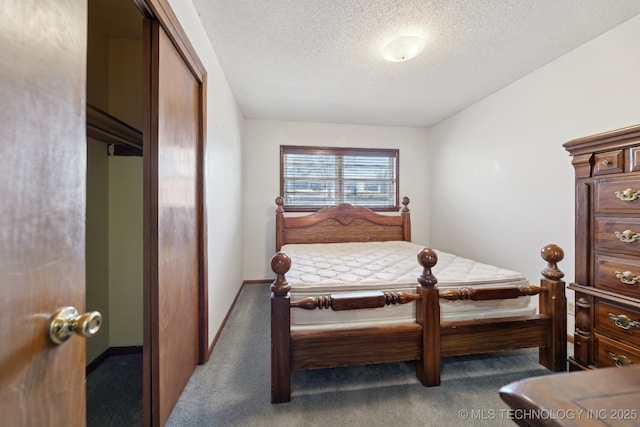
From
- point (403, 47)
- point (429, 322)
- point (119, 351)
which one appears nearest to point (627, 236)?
point (429, 322)

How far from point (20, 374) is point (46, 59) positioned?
0.58m

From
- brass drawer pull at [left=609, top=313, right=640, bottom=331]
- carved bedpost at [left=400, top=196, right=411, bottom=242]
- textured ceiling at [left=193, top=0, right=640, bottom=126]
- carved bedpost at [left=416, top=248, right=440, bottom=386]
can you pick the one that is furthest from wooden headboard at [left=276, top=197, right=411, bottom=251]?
brass drawer pull at [left=609, top=313, right=640, bottom=331]

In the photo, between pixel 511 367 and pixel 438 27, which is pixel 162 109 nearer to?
pixel 438 27

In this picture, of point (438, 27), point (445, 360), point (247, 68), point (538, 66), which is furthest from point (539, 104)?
point (247, 68)

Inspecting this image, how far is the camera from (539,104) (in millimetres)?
2330

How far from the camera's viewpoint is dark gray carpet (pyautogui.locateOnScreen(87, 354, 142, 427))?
1343mm

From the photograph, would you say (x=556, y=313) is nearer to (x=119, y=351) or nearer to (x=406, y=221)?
(x=406, y=221)

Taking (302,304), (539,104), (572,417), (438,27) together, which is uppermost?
(438,27)

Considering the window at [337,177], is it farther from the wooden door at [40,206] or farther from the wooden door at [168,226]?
the wooden door at [40,206]

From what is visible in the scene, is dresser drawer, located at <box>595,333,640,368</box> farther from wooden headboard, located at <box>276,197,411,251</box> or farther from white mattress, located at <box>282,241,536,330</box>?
wooden headboard, located at <box>276,197,411,251</box>

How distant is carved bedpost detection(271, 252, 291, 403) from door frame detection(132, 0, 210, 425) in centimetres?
55

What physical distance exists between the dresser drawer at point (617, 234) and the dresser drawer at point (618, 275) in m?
0.06

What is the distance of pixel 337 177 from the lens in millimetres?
3863

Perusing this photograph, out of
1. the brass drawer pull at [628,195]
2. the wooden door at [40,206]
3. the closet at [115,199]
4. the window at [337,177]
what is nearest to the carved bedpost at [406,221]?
the window at [337,177]
